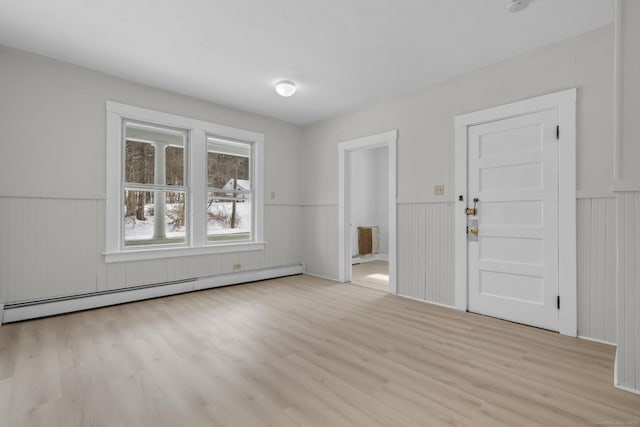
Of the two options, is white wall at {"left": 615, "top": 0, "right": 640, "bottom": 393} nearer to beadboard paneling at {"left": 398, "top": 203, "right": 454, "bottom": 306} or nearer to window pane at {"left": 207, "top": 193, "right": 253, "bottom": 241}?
beadboard paneling at {"left": 398, "top": 203, "right": 454, "bottom": 306}

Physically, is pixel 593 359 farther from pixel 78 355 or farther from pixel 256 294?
pixel 78 355

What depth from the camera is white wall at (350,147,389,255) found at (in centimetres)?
744

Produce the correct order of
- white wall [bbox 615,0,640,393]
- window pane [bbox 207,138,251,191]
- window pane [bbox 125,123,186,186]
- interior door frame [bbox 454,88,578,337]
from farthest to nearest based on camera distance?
1. window pane [bbox 207,138,251,191]
2. window pane [bbox 125,123,186,186]
3. interior door frame [bbox 454,88,578,337]
4. white wall [bbox 615,0,640,393]

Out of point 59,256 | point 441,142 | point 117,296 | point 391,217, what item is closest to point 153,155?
point 59,256

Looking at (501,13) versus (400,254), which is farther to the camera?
(400,254)

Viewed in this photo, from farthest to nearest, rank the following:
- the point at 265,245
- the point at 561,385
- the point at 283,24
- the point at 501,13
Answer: the point at 265,245, the point at 283,24, the point at 501,13, the point at 561,385

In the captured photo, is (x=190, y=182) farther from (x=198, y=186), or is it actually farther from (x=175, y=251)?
(x=175, y=251)

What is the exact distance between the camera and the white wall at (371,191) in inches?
293

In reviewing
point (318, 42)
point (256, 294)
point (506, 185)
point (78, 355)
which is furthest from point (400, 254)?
point (78, 355)

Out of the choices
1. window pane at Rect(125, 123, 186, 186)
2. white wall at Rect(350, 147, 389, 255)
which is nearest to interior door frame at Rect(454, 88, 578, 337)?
window pane at Rect(125, 123, 186, 186)

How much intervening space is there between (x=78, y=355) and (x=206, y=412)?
4.64 feet

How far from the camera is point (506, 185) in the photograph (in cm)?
321

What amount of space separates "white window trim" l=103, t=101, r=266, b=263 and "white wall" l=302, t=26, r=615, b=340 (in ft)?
3.20

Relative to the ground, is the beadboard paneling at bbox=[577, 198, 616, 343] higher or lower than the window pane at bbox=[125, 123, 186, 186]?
lower
